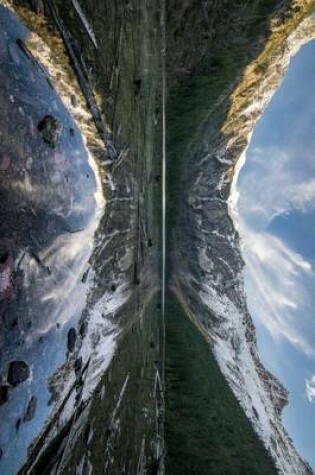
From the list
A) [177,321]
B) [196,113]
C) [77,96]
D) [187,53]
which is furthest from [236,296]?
[77,96]

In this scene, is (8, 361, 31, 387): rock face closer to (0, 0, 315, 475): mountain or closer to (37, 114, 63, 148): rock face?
(0, 0, 315, 475): mountain

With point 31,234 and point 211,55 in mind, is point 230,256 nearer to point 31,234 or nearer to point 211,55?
point 211,55

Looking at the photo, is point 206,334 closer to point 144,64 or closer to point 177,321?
point 177,321

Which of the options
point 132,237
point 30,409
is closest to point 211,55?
point 132,237

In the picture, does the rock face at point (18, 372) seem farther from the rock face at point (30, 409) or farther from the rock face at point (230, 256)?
the rock face at point (230, 256)

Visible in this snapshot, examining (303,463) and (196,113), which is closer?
(303,463)

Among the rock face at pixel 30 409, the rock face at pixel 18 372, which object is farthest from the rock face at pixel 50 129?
the rock face at pixel 30 409

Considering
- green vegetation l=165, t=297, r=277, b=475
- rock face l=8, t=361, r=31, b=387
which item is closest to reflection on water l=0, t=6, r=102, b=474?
rock face l=8, t=361, r=31, b=387
